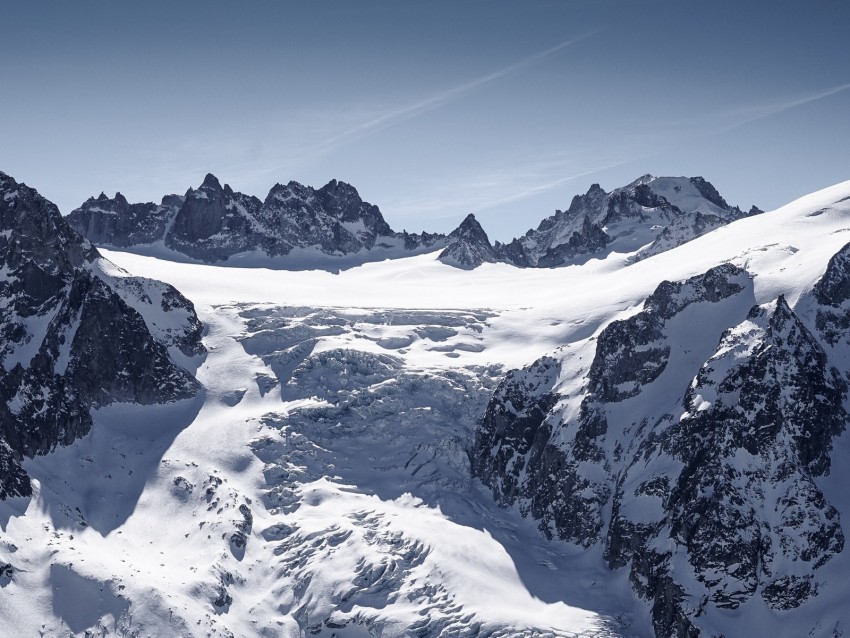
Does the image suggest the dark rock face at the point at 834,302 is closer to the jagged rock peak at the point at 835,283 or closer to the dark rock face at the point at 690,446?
the jagged rock peak at the point at 835,283

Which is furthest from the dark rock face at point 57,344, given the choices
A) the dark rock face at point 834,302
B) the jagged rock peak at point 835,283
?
the jagged rock peak at point 835,283

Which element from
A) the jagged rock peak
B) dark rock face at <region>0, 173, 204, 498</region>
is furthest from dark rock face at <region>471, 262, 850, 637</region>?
dark rock face at <region>0, 173, 204, 498</region>

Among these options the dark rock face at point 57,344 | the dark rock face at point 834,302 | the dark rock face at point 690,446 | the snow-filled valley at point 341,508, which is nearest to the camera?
the dark rock face at point 690,446

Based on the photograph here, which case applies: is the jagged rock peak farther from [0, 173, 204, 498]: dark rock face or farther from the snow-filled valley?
[0, 173, 204, 498]: dark rock face

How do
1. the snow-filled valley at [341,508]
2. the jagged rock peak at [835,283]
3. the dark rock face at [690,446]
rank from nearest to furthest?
the dark rock face at [690,446]
the snow-filled valley at [341,508]
the jagged rock peak at [835,283]

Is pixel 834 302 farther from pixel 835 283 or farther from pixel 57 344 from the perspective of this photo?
pixel 57 344

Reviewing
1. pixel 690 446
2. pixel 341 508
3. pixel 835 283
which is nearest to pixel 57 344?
pixel 341 508
